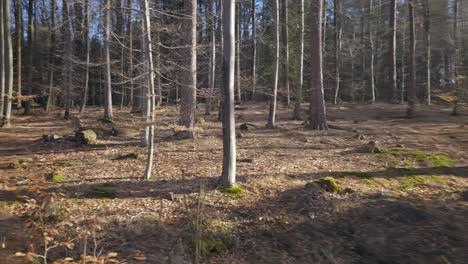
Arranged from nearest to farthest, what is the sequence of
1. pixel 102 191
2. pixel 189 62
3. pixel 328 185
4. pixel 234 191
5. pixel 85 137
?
pixel 102 191
pixel 234 191
pixel 328 185
pixel 189 62
pixel 85 137

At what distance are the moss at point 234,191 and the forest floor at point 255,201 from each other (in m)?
0.02

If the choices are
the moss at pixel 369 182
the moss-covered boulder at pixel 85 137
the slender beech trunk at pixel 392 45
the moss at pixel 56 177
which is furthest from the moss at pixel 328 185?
the slender beech trunk at pixel 392 45

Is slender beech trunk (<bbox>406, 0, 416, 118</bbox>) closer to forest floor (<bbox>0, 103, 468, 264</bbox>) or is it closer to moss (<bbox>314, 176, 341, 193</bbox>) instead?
forest floor (<bbox>0, 103, 468, 264</bbox>)

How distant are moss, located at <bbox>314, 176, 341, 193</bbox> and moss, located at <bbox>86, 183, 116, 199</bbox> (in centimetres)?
439

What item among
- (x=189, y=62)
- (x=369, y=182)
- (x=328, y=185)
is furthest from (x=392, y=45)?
(x=328, y=185)

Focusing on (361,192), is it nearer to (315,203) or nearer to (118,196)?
(315,203)

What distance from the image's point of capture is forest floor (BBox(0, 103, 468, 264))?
21.0 feet

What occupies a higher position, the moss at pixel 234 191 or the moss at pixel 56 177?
the moss at pixel 56 177

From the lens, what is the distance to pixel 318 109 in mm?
15781

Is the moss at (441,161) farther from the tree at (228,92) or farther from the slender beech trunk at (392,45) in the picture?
the slender beech trunk at (392,45)

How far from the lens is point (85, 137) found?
13.0 metres

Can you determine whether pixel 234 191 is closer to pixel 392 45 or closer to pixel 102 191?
Result: pixel 102 191

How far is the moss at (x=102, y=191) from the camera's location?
7.91m

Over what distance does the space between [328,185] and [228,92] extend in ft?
10.1
